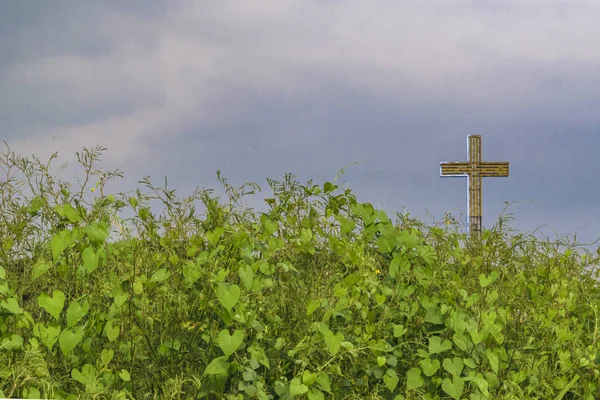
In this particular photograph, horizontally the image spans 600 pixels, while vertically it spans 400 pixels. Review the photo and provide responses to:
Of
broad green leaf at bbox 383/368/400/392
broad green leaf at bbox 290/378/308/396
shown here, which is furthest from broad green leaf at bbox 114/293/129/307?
broad green leaf at bbox 383/368/400/392

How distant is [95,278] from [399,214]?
184cm

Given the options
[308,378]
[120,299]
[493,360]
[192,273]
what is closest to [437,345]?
[493,360]

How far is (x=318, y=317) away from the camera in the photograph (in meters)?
3.06

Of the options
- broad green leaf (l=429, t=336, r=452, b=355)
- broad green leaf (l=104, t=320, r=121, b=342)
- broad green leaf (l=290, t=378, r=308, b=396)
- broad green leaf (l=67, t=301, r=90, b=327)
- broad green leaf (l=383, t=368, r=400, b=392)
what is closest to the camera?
broad green leaf (l=290, t=378, r=308, b=396)

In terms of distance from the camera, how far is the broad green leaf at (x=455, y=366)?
3125mm

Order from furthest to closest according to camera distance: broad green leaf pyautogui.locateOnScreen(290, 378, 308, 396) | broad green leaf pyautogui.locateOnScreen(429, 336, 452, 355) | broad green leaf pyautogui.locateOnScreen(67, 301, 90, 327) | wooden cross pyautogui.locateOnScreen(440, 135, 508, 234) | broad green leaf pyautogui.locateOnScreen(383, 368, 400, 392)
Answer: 1. wooden cross pyautogui.locateOnScreen(440, 135, 508, 234)
2. broad green leaf pyautogui.locateOnScreen(429, 336, 452, 355)
3. broad green leaf pyautogui.locateOnScreen(383, 368, 400, 392)
4. broad green leaf pyautogui.locateOnScreen(67, 301, 90, 327)
5. broad green leaf pyautogui.locateOnScreen(290, 378, 308, 396)

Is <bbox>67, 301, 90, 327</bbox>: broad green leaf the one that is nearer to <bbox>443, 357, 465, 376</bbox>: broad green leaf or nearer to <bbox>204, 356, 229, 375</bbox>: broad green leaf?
<bbox>204, 356, 229, 375</bbox>: broad green leaf

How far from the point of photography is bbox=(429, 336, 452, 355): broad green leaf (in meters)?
3.15

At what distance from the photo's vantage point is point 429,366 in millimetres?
3150

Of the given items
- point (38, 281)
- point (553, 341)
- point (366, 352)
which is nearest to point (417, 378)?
point (366, 352)

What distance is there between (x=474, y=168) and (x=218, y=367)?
15.1 metres

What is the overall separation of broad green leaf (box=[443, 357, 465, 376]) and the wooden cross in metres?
13.9

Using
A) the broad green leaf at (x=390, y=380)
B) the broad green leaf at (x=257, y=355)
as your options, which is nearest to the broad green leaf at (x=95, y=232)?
the broad green leaf at (x=257, y=355)

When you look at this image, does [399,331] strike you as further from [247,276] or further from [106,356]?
[106,356]
